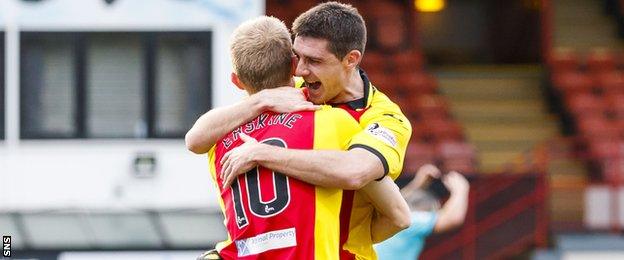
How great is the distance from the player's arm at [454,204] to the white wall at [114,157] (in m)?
1.47

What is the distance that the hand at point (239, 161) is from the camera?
4.24 metres

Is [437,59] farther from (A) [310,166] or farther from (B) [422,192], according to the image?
(A) [310,166]

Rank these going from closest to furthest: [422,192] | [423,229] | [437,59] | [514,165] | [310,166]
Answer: [310,166] < [423,229] < [422,192] < [514,165] < [437,59]

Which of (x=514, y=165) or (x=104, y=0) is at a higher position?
(x=104, y=0)

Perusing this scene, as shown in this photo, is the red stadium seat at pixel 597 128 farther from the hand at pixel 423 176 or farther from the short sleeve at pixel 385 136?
the short sleeve at pixel 385 136

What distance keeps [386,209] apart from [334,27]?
0.52 m

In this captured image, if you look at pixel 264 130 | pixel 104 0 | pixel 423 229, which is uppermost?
pixel 104 0

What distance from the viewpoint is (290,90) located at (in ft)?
14.2

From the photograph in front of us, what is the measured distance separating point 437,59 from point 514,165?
3.48m

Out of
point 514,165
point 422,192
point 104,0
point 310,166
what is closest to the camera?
point 310,166

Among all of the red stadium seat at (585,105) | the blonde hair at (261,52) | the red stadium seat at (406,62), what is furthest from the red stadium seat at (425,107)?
the blonde hair at (261,52)

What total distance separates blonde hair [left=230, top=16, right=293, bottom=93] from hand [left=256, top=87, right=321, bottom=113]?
0.04m

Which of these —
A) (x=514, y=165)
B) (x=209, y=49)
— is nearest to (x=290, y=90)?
(x=209, y=49)

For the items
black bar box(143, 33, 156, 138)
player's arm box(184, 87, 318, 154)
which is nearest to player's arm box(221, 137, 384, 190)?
player's arm box(184, 87, 318, 154)
